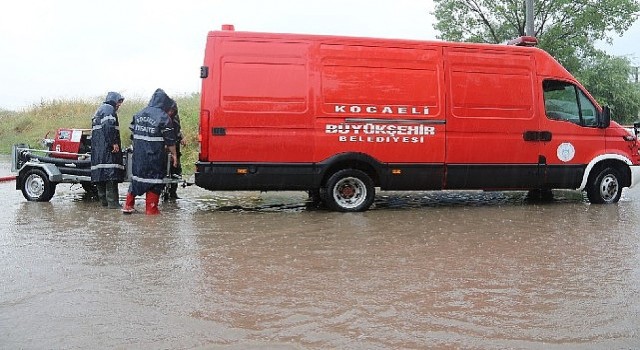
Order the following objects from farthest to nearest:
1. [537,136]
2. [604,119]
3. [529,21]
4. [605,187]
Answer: [529,21] → [605,187] → [604,119] → [537,136]

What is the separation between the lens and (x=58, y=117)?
1010 inches

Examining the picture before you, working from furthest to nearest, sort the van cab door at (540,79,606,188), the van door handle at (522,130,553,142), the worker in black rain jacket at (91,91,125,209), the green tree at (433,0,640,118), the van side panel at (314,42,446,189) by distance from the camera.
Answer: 1. the green tree at (433,0,640,118)
2. the van cab door at (540,79,606,188)
3. the van door handle at (522,130,553,142)
4. the worker in black rain jacket at (91,91,125,209)
5. the van side panel at (314,42,446,189)

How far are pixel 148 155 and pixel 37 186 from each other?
262cm

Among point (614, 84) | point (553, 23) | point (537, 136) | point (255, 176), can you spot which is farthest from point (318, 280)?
point (614, 84)

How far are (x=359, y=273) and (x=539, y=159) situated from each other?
524 centimetres

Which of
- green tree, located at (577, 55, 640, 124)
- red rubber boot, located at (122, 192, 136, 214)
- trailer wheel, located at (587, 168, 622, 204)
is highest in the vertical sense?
green tree, located at (577, 55, 640, 124)

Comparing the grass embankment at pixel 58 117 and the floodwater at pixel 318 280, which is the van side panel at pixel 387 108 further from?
the grass embankment at pixel 58 117

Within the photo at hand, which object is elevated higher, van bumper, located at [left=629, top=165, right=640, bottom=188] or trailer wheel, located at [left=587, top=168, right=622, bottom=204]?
van bumper, located at [left=629, top=165, right=640, bottom=188]

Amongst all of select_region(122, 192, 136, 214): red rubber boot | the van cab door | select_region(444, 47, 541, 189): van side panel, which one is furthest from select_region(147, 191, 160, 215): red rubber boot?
the van cab door

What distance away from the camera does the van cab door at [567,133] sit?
31.8ft

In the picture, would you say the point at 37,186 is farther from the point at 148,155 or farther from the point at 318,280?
the point at 318,280

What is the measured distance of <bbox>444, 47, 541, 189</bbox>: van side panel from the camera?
364 inches

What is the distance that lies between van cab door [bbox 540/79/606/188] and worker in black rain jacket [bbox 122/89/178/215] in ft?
17.9

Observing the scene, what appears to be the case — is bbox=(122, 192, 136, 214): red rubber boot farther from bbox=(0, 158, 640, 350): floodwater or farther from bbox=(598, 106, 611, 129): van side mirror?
bbox=(598, 106, 611, 129): van side mirror
